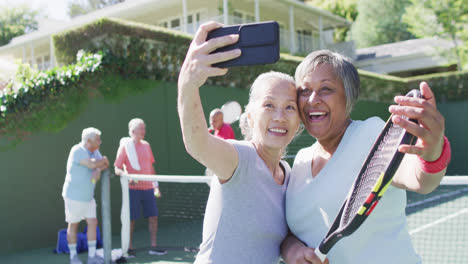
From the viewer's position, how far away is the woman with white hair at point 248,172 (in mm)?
1630

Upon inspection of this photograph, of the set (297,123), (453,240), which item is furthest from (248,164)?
(453,240)

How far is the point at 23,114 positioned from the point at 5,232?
6.65ft

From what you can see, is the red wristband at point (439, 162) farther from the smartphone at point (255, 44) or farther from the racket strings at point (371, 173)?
the smartphone at point (255, 44)

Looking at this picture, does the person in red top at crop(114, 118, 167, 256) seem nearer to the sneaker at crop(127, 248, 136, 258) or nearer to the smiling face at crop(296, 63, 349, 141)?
the sneaker at crop(127, 248, 136, 258)

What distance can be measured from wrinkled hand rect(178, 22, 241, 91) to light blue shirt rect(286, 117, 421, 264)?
72 cm

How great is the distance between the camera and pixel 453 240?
7055mm

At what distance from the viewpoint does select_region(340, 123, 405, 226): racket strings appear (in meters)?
1.61

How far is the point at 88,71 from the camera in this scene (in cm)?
816

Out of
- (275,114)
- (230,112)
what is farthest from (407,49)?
(275,114)

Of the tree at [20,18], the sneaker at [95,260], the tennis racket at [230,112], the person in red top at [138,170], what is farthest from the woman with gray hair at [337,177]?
the tree at [20,18]

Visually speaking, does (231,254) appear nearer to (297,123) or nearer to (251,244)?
(251,244)

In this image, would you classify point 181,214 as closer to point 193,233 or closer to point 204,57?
point 193,233

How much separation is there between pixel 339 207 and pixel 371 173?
0.25 m

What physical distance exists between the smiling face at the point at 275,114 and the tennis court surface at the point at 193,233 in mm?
4692
